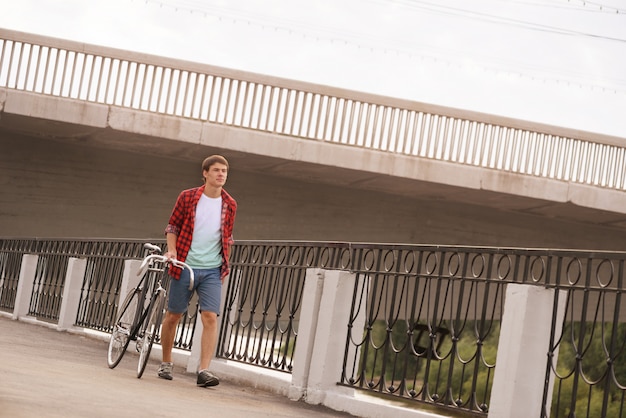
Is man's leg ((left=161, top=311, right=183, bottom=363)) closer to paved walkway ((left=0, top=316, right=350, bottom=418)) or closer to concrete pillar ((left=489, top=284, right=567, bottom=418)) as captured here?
paved walkway ((left=0, top=316, right=350, bottom=418))

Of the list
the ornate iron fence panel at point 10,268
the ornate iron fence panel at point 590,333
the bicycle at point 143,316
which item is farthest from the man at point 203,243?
the ornate iron fence panel at point 10,268

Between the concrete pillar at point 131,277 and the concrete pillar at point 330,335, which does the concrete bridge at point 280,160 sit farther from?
the concrete pillar at point 330,335

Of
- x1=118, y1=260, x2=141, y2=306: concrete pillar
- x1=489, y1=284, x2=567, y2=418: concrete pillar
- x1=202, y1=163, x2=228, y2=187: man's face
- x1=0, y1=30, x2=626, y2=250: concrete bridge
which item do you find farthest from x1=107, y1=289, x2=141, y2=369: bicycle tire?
x1=0, y1=30, x2=626, y2=250: concrete bridge

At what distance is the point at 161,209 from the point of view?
21.4 m

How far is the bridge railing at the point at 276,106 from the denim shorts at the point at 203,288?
33.8ft

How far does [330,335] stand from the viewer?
28.5ft

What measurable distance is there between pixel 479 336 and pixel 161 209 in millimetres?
14713

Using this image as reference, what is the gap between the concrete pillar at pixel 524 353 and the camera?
6.68 m

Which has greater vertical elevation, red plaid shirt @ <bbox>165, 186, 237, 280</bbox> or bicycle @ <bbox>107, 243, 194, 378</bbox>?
red plaid shirt @ <bbox>165, 186, 237, 280</bbox>

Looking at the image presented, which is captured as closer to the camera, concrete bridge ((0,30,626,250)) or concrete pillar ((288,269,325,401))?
concrete pillar ((288,269,325,401))

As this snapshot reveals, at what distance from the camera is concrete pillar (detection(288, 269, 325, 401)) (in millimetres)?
8844

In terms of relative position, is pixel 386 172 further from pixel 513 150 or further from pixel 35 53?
pixel 35 53

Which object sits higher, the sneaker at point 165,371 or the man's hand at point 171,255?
the man's hand at point 171,255

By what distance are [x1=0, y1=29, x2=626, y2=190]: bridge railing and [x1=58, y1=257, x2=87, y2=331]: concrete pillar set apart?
3263 mm
